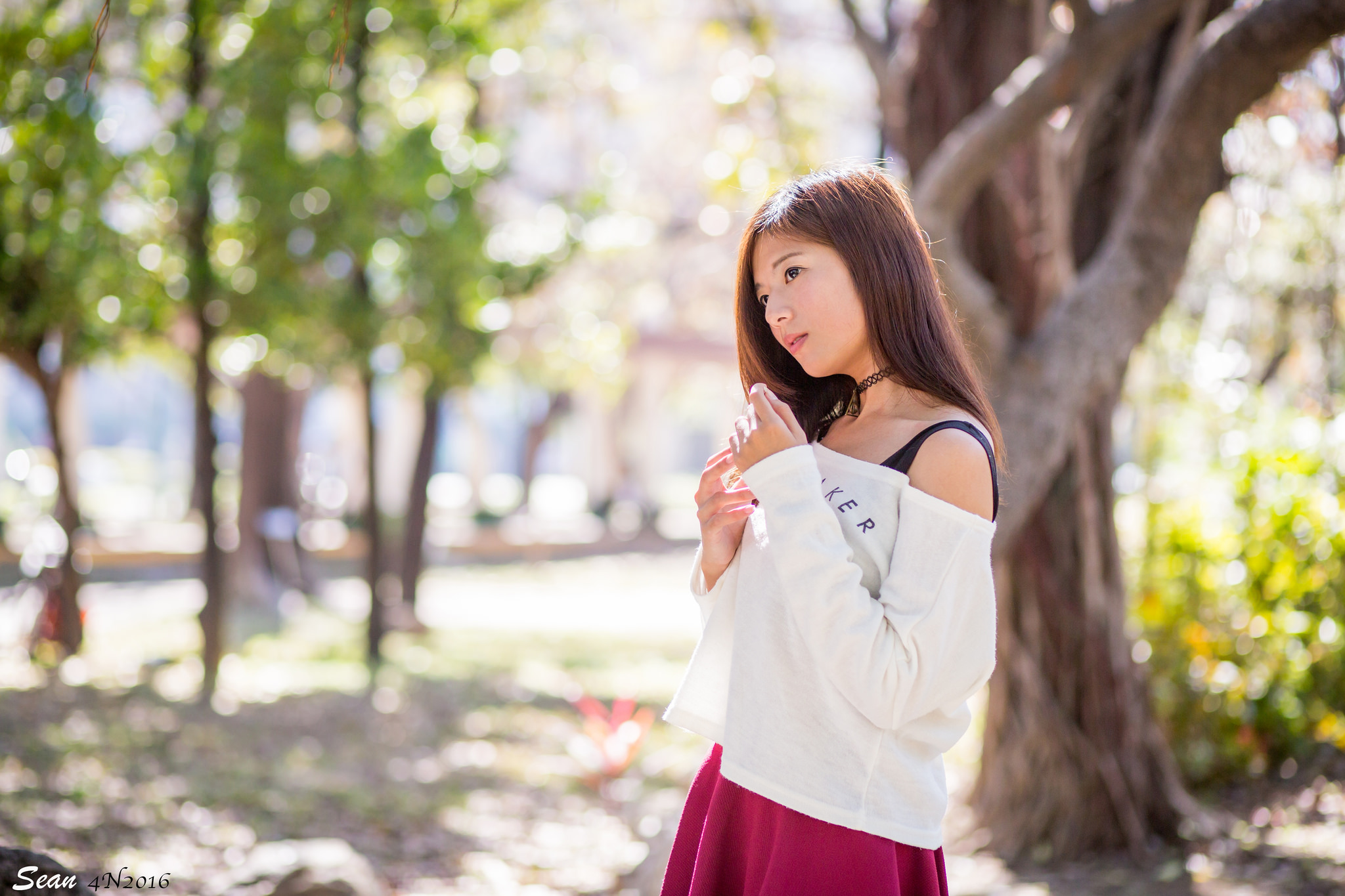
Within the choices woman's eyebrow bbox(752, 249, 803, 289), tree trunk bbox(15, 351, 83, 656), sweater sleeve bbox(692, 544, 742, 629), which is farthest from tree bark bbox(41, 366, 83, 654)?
woman's eyebrow bbox(752, 249, 803, 289)

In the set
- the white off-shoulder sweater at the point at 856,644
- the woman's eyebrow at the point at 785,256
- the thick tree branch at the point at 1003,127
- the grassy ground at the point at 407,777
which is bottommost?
the grassy ground at the point at 407,777

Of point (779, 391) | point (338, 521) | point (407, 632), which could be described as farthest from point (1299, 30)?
point (338, 521)

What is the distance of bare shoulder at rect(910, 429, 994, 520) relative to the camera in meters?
1.50

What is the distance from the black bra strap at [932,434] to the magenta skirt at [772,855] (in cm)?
49

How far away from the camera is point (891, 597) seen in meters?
1.46

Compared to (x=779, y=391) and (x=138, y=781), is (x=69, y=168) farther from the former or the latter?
(x=779, y=391)

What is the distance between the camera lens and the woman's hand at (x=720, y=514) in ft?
5.63

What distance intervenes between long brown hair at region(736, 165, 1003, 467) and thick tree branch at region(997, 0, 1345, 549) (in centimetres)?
161

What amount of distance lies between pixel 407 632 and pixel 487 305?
3856 mm

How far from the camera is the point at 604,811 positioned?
595 centimetres

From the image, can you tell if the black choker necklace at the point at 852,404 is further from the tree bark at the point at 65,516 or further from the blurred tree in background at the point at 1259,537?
the tree bark at the point at 65,516

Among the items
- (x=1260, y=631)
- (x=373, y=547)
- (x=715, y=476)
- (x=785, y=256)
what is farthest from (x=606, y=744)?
(x=785, y=256)

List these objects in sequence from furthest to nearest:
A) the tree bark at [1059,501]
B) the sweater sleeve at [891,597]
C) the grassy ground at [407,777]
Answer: the grassy ground at [407,777], the tree bark at [1059,501], the sweater sleeve at [891,597]

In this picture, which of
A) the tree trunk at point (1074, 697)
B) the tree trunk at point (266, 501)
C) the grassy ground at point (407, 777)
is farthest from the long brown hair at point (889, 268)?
the tree trunk at point (266, 501)
